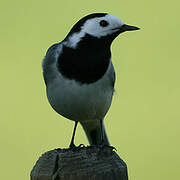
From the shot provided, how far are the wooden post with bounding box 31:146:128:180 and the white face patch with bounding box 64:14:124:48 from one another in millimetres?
1553

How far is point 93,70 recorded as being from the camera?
5.04m

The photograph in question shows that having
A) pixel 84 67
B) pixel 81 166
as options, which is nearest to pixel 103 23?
pixel 84 67

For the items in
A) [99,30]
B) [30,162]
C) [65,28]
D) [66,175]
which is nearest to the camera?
[66,175]

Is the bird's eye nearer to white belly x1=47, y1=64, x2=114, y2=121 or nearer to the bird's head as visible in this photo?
the bird's head

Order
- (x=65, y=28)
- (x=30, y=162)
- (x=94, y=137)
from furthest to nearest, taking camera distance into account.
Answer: (x=65, y=28)
(x=30, y=162)
(x=94, y=137)

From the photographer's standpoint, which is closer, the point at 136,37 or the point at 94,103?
the point at 94,103

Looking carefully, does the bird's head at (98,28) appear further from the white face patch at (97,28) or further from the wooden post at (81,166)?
the wooden post at (81,166)

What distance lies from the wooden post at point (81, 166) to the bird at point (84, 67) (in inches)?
54.3

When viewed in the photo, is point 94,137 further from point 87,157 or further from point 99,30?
point 87,157

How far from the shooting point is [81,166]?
3521 millimetres

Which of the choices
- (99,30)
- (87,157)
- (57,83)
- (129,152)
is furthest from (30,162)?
(87,157)

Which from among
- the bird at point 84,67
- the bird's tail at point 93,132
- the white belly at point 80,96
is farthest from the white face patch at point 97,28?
the bird's tail at point 93,132

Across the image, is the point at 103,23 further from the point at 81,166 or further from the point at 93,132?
the point at 81,166

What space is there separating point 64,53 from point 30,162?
8.54ft
